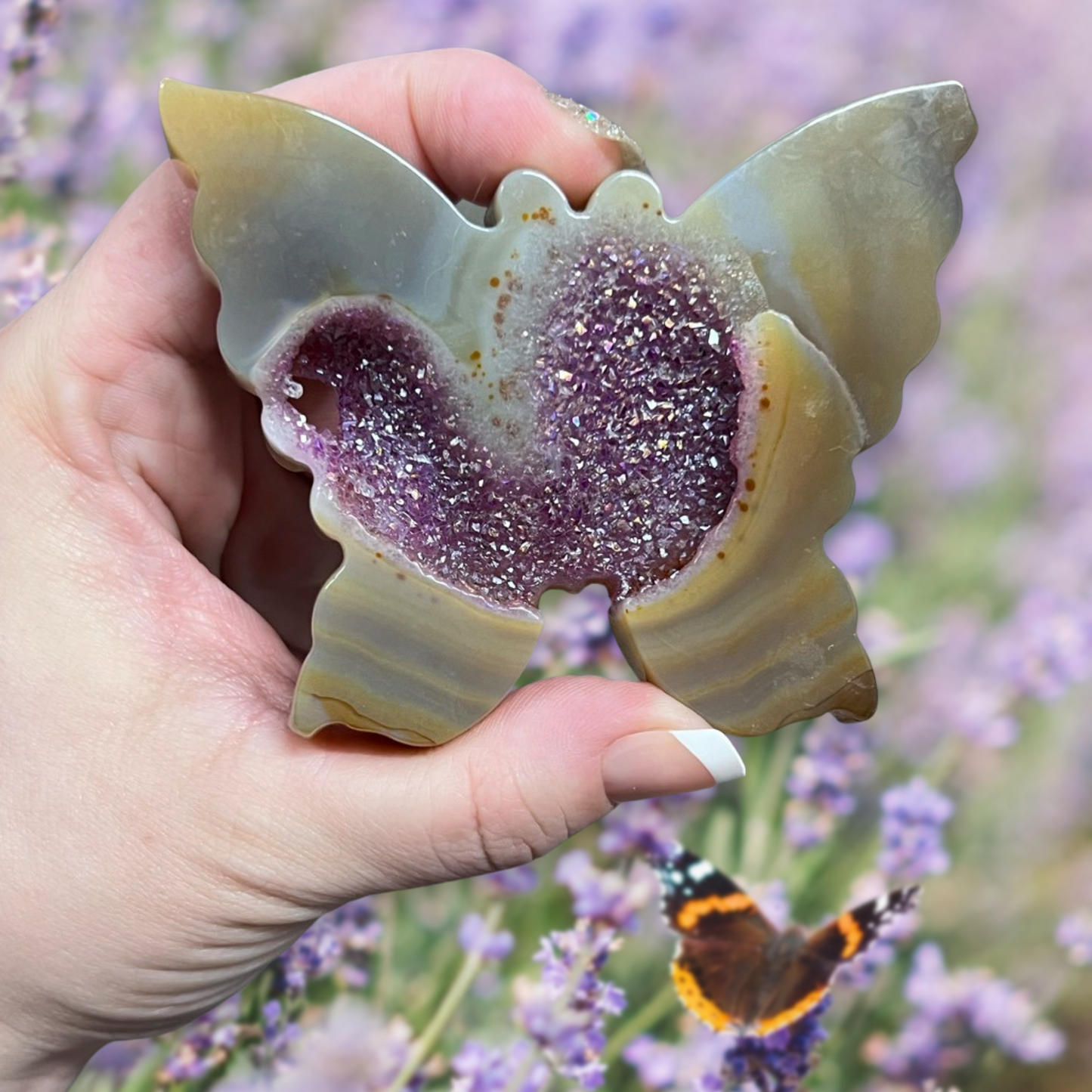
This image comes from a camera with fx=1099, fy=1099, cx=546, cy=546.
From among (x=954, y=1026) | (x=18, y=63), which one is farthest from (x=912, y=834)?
(x=18, y=63)

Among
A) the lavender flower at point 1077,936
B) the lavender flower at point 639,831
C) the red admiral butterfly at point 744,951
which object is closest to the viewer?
the red admiral butterfly at point 744,951

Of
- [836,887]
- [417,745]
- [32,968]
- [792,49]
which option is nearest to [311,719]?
[417,745]

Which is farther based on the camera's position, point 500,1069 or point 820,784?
point 820,784

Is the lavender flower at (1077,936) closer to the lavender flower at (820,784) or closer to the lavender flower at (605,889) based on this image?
the lavender flower at (820,784)

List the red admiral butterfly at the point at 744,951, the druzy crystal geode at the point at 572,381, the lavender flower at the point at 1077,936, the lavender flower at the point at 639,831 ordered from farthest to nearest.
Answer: the lavender flower at the point at 1077,936 < the lavender flower at the point at 639,831 < the red admiral butterfly at the point at 744,951 < the druzy crystal geode at the point at 572,381

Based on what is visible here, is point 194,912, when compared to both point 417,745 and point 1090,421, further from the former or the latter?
point 1090,421

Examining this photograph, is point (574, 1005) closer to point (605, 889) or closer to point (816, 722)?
point (605, 889)

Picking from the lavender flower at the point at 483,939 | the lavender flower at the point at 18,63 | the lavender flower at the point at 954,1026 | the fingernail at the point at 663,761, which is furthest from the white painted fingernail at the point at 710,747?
the lavender flower at the point at 18,63
